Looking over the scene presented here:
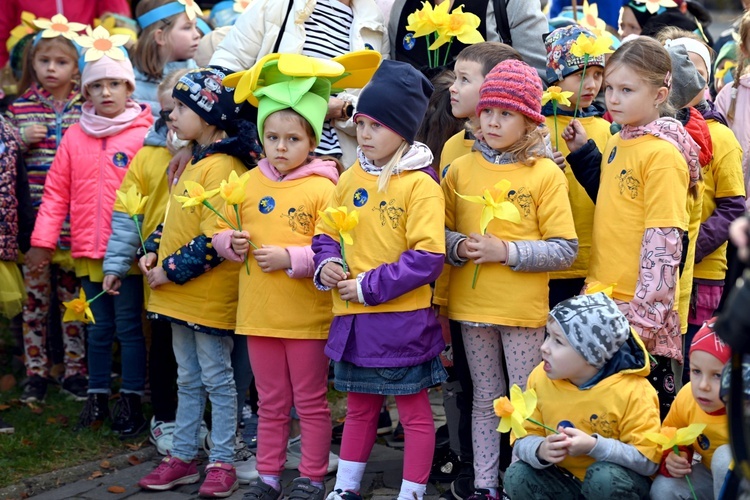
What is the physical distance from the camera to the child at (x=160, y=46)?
639 centimetres

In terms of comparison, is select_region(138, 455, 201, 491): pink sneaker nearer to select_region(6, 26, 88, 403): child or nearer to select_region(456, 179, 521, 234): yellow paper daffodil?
select_region(6, 26, 88, 403): child

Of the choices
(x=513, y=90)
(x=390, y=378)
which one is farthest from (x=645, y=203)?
(x=390, y=378)

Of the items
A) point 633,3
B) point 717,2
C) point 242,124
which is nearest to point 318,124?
point 242,124

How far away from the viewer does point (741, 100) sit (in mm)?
5434

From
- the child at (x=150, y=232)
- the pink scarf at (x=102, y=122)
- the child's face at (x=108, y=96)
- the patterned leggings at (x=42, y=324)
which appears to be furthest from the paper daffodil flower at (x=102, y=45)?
the patterned leggings at (x=42, y=324)

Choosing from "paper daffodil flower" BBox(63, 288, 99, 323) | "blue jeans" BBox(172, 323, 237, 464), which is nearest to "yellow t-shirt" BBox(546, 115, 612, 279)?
"blue jeans" BBox(172, 323, 237, 464)

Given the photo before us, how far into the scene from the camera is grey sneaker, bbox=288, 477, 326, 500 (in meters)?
4.54

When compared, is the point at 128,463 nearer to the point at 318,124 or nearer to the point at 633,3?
the point at 318,124

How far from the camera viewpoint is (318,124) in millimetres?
4617

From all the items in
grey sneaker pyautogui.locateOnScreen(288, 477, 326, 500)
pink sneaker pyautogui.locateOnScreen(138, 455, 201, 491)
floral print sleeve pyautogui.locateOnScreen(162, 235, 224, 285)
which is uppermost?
floral print sleeve pyautogui.locateOnScreen(162, 235, 224, 285)

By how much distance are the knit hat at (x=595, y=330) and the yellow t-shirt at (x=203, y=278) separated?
1728 millimetres

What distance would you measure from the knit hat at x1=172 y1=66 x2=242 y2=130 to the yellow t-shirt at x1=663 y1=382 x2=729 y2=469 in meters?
2.44

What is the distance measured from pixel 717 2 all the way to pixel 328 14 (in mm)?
20937

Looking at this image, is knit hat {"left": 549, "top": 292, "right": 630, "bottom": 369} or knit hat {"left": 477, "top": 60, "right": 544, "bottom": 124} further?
knit hat {"left": 477, "top": 60, "right": 544, "bottom": 124}
